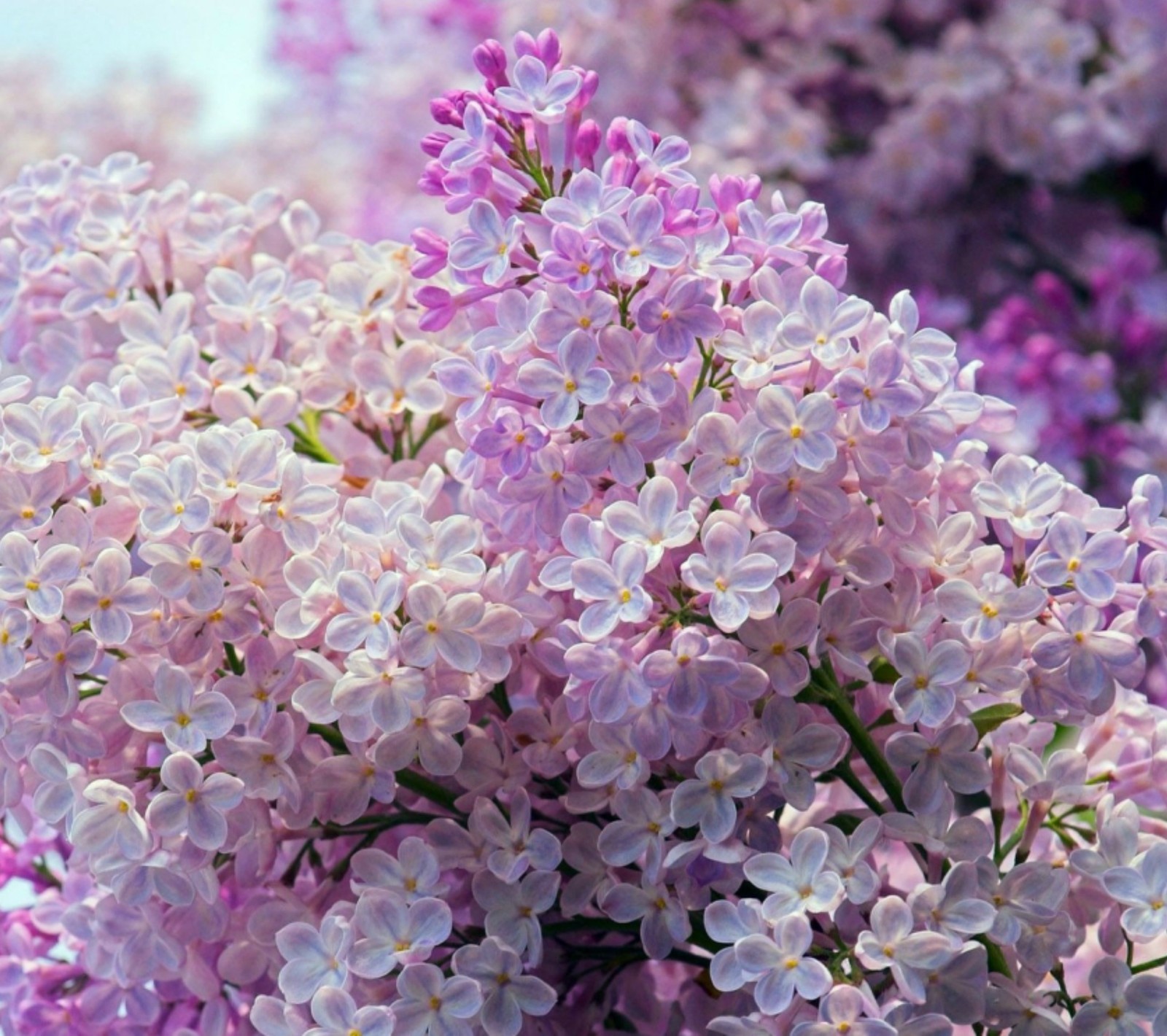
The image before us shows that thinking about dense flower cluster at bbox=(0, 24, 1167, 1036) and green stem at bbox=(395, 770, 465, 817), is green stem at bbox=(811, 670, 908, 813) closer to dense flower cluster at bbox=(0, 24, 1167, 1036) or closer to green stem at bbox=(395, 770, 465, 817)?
dense flower cluster at bbox=(0, 24, 1167, 1036)

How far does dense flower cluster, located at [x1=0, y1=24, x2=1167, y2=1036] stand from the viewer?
1.38 ft

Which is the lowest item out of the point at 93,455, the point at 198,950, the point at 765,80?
the point at 198,950

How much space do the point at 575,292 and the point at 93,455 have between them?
14cm

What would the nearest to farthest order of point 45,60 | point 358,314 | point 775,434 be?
point 775,434 → point 358,314 → point 45,60


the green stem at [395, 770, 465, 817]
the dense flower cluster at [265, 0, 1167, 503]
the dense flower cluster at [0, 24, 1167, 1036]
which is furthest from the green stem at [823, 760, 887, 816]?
the dense flower cluster at [265, 0, 1167, 503]

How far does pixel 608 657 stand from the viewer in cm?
41

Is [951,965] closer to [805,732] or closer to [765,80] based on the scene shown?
[805,732]

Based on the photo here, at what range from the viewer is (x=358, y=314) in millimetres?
540

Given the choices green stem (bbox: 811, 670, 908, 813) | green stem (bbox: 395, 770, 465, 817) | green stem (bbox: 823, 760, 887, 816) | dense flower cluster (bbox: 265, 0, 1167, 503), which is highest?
dense flower cluster (bbox: 265, 0, 1167, 503)

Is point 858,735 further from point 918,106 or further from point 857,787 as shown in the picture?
point 918,106

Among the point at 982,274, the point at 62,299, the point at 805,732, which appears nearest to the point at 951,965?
the point at 805,732

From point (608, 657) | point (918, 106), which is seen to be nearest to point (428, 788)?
point (608, 657)

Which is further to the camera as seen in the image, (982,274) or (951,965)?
(982,274)

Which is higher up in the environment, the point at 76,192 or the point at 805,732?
the point at 76,192
